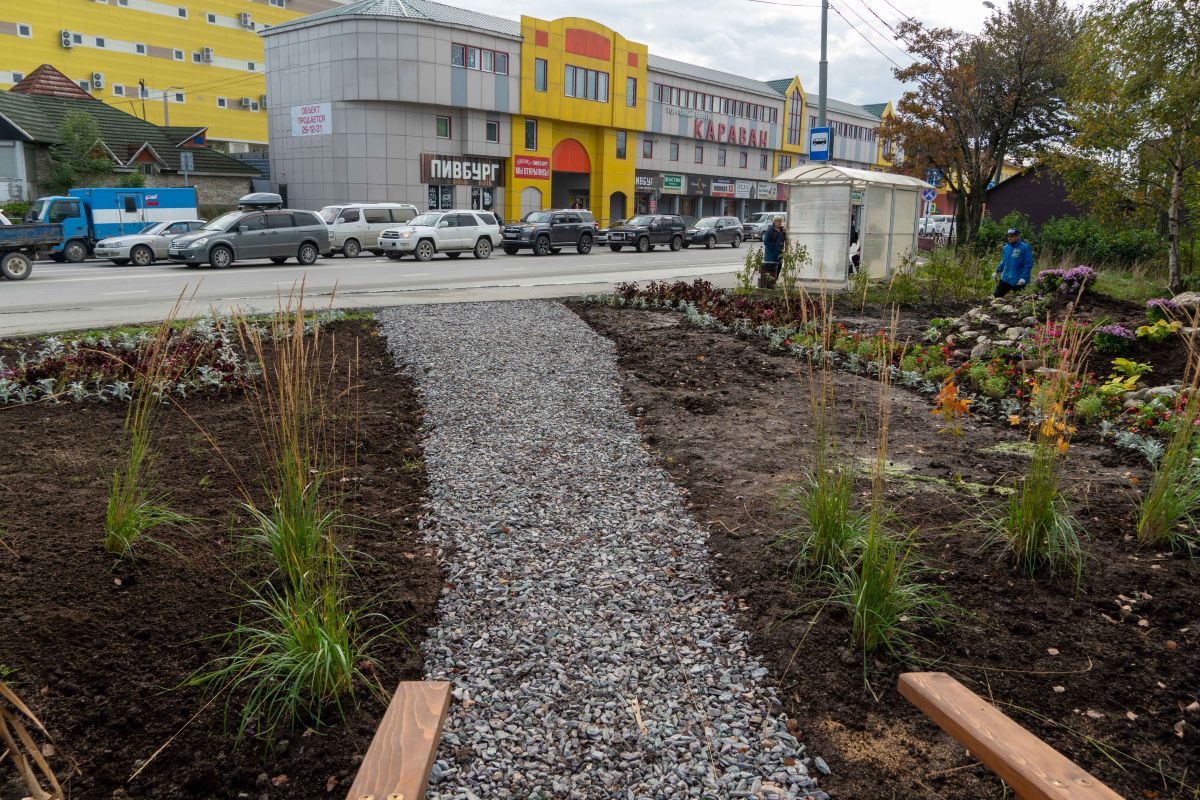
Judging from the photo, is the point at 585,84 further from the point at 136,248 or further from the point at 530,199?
the point at 136,248

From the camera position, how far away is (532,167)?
4628 centimetres

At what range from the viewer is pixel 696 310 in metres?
12.3

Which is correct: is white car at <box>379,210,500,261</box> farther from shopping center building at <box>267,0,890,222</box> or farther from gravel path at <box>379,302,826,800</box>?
gravel path at <box>379,302,826,800</box>

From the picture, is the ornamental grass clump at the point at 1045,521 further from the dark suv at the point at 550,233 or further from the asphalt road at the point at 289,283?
the dark suv at the point at 550,233

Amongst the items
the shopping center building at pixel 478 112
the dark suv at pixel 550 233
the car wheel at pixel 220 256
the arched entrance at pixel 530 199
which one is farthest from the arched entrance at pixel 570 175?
the car wheel at pixel 220 256

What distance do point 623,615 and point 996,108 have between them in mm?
29248

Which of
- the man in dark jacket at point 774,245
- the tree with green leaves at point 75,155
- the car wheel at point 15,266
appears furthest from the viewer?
the tree with green leaves at point 75,155

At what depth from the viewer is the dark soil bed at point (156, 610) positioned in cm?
257

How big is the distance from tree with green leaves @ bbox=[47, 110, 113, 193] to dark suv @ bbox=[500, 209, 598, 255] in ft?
56.3

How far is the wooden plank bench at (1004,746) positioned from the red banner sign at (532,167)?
44.9 meters

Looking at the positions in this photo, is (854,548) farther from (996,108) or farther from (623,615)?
(996,108)

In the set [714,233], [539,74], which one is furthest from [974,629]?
[539,74]

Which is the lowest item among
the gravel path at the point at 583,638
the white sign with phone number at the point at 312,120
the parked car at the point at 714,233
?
the gravel path at the point at 583,638

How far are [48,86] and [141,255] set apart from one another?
23539 millimetres
